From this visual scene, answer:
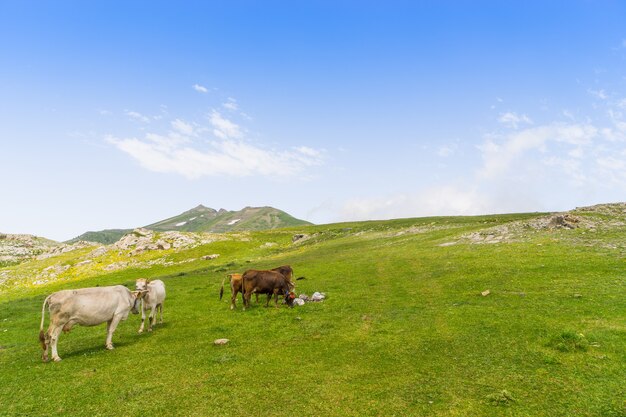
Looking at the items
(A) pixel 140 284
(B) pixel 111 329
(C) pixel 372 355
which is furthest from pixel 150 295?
(C) pixel 372 355

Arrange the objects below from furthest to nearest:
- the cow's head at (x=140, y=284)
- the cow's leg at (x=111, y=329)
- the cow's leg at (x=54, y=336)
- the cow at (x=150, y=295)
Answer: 1. the cow at (x=150, y=295)
2. the cow's head at (x=140, y=284)
3. the cow's leg at (x=111, y=329)
4. the cow's leg at (x=54, y=336)

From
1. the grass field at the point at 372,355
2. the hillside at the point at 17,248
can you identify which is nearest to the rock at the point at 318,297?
the grass field at the point at 372,355

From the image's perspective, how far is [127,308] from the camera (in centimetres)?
1822

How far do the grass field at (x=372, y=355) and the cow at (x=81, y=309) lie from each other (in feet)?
3.88

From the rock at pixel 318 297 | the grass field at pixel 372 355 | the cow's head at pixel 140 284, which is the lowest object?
the grass field at pixel 372 355

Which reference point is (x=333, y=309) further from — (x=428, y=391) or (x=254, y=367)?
(x=428, y=391)

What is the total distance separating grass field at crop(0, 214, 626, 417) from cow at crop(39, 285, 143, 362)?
118cm

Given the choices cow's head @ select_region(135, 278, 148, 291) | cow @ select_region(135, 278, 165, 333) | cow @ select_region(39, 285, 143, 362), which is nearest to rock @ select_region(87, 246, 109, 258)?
cow @ select_region(135, 278, 165, 333)

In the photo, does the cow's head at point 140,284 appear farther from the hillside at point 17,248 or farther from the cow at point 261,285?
the hillside at point 17,248

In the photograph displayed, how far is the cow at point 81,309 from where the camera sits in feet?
52.0

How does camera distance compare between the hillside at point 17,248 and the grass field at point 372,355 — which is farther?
the hillside at point 17,248

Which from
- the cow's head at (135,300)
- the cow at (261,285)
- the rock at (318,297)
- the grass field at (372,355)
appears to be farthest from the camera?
the rock at (318,297)

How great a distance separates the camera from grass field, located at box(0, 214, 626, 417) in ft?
37.0

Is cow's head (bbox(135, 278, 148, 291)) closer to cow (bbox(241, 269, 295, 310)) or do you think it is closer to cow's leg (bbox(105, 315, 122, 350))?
cow's leg (bbox(105, 315, 122, 350))
